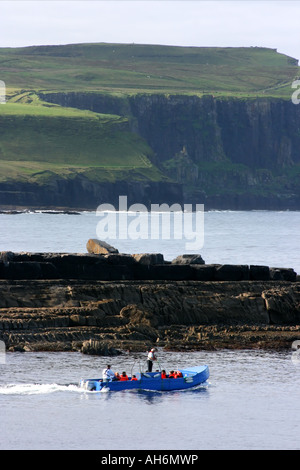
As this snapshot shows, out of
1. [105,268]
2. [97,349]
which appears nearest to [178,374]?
[97,349]

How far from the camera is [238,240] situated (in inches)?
6885

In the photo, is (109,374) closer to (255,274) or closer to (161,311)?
(161,311)

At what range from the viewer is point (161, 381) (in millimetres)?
51156

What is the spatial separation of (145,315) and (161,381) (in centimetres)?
1003

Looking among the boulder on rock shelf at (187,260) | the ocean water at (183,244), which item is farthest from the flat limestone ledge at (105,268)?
the ocean water at (183,244)

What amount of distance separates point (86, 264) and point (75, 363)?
1367 centimetres

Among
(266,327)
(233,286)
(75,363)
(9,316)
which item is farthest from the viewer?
(233,286)

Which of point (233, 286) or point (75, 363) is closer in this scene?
point (75, 363)

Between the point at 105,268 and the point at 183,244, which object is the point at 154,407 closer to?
the point at 105,268

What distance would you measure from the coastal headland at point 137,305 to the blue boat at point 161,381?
591cm

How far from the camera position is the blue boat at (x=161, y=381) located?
1984 inches

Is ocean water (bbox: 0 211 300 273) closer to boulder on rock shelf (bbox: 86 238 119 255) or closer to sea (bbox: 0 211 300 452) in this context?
boulder on rock shelf (bbox: 86 238 119 255)

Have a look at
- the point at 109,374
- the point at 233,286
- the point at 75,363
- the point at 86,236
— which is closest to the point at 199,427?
the point at 109,374

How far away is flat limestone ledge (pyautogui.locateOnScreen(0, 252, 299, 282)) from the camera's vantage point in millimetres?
65375
